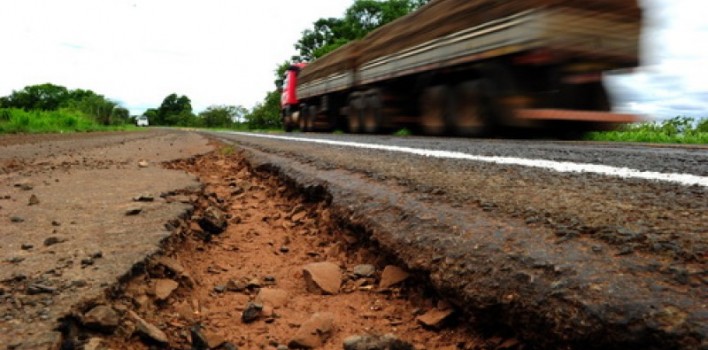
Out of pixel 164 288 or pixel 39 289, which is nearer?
pixel 39 289

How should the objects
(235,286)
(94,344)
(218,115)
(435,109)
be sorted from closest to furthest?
(94,344)
(235,286)
(435,109)
(218,115)

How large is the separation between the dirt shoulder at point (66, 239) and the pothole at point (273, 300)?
0.06 m

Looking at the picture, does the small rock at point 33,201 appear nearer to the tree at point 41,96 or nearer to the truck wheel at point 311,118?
the truck wheel at point 311,118

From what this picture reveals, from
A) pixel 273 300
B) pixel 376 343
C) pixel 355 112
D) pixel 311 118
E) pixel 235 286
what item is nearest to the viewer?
pixel 376 343

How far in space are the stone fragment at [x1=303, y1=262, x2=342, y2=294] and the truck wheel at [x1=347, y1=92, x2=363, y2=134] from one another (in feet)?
34.9

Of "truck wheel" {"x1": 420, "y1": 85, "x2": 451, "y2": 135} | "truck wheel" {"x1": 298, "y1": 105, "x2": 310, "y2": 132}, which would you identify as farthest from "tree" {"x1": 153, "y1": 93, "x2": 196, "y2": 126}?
"truck wheel" {"x1": 420, "y1": 85, "x2": 451, "y2": 135}

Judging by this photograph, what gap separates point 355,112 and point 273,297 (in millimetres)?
11333

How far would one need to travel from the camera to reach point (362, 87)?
1234 centimetres

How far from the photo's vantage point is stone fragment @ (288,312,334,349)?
1165mm

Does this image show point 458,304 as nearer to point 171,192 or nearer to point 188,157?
point 171,192

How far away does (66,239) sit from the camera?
5.24 feet

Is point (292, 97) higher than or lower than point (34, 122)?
higher

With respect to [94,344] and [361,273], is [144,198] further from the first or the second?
[94,344]

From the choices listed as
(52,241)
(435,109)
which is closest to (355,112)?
(435,109)
